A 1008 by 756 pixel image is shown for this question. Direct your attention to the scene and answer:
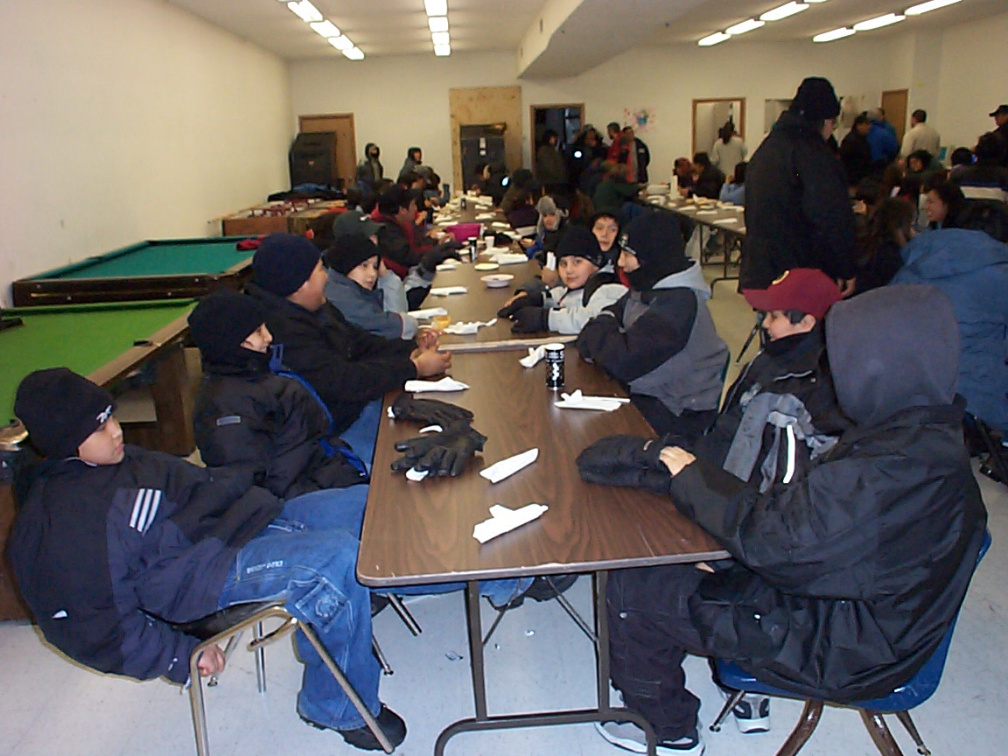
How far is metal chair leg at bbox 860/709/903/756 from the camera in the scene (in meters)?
1.73

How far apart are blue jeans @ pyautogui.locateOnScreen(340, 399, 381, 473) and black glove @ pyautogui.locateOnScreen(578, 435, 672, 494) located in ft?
3.88

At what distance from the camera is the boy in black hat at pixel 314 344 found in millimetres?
2645

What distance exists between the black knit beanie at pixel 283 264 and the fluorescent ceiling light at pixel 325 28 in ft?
25.0

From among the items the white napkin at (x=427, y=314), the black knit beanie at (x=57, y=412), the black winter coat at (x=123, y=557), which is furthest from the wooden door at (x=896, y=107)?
the black knit beanie at (x=57, y=412)

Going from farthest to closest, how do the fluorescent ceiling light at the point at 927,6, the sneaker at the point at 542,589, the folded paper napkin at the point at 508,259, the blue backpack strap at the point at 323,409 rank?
the fluorescent ceiling light at the point at 927,6
the folded paper napkin at the point at 508,259
the blue backpack strap at the point at 323,409
the sneaker at the point at 542,589

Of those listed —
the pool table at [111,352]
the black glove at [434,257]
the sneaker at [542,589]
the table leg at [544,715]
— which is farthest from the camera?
the black glove at [434,257]

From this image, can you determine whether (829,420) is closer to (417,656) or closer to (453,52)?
(417,656)

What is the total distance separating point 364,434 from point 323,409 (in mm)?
470

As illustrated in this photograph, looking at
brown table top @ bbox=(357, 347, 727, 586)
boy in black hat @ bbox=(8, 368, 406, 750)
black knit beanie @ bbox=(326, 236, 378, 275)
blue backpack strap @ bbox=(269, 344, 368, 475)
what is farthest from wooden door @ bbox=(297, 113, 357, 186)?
boy in black hat @ bbox=(8, 368, 406, 750)

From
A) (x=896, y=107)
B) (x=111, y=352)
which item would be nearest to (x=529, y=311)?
(x=111, y=352)

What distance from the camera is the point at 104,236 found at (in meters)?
6.19

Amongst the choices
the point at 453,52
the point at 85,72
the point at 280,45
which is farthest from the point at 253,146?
the point at 85,72

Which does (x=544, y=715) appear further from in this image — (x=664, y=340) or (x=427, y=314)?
(x=427, y=314)

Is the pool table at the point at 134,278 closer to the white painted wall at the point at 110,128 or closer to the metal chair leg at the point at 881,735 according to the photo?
the white painted wall at the point at 110,128
